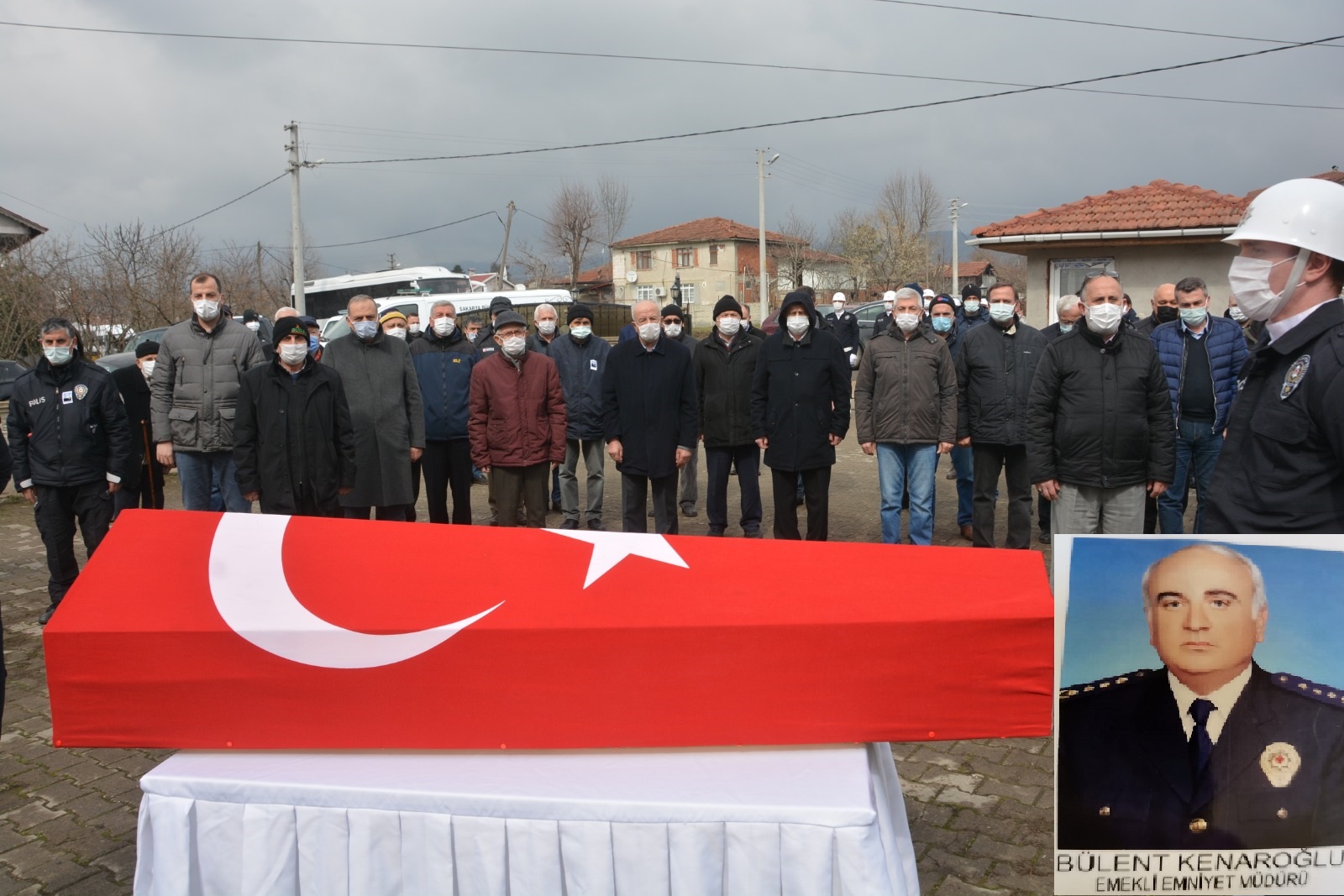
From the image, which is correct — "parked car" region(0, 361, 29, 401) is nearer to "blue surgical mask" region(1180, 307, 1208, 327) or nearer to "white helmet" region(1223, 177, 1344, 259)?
"blue surgical mask" region(1180, 307, 1208, 327)

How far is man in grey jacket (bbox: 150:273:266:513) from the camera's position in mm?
7172

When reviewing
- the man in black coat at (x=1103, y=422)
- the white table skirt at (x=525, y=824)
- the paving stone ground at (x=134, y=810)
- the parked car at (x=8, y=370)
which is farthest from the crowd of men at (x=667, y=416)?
the parked car at (x=8, y=370)

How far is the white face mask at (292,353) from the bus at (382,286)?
2547cm

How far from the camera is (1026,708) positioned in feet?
9.25

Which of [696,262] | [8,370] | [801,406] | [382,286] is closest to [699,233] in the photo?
[696,262]

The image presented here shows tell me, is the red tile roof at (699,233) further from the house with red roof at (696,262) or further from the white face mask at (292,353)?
the white face mask at (292,353)

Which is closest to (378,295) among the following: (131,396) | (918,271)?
(131,396)

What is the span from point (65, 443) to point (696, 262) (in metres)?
68.9

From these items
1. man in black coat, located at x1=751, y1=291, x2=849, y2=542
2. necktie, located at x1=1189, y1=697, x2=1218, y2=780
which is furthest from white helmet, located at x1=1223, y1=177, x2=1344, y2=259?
man in black coat, located at x1=751, y1=291, x2=849, y2=542

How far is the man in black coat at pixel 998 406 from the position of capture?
784 cm

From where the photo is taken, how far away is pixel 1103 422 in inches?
Result: 230

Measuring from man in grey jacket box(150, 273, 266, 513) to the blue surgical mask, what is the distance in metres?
6.48

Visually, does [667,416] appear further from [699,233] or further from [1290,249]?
[699,233]

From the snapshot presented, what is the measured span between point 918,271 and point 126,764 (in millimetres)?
56196
